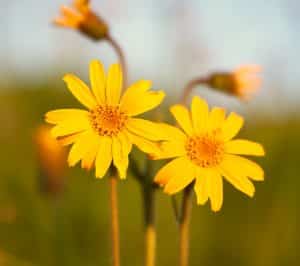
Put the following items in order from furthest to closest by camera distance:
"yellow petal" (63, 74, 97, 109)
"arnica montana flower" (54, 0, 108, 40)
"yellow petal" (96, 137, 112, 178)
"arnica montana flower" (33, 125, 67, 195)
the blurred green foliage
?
"arnica montana flower" (33, 125, 67, 195)
the blurred green foliage
"arnica montana flower" (54, 0, 108, 40)
"yellow petal" (63, 74, 97, 109)
"yellow petal" (96, 137, 112, 178)

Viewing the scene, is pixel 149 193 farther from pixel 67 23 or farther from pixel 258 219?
pixel 258 219

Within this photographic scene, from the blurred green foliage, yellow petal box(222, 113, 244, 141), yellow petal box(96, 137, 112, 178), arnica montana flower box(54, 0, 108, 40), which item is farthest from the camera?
the blurred green foliage

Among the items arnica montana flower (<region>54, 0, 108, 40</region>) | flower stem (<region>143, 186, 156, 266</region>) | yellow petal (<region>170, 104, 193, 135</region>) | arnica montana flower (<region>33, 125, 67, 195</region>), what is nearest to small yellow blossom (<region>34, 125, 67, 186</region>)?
arnica montana flower (<region>33, 125, 67, 195</region>)

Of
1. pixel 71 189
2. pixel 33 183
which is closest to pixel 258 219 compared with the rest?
pixel 71 189

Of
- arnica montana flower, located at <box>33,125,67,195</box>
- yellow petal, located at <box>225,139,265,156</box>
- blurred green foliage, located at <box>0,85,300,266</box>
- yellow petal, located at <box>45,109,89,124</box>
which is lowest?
blurred green foliage, located at <box>0,85,300,266</box>

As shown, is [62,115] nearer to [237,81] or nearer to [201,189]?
[201,189]

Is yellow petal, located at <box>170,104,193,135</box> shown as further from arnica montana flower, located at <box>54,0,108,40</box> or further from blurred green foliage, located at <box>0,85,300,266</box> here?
blurred green foliage, located at <box>0,85,300,266</box>
